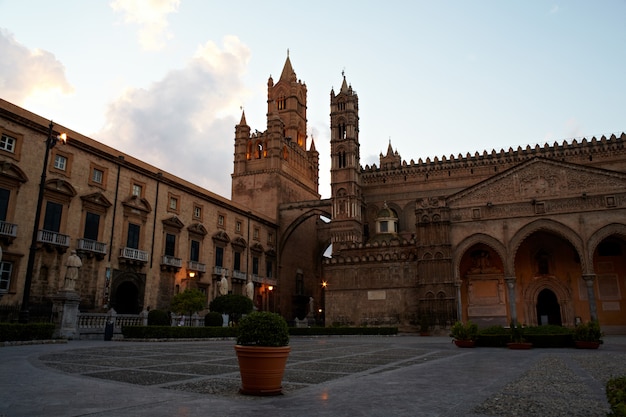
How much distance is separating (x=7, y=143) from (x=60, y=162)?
295 cm

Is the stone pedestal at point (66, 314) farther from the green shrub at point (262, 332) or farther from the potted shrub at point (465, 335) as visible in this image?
the potted shrub at point (465, 335)

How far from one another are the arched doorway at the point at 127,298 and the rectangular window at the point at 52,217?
19.2 feet

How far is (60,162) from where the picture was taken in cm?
2662

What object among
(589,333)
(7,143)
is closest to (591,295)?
(589,333)

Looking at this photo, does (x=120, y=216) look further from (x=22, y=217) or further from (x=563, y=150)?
(x=563, y=150)

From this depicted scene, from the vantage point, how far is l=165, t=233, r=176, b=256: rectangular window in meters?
34.1

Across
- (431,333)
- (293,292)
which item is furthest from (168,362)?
(293,292)

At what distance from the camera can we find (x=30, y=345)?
53.5 feet

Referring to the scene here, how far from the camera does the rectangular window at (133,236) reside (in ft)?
101

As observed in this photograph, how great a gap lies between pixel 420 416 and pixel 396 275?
104 ft

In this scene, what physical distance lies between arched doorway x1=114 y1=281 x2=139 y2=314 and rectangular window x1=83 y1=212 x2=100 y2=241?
3.83m

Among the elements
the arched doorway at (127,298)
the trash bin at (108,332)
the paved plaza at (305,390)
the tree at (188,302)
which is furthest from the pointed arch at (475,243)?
the trash bin at (108,332)

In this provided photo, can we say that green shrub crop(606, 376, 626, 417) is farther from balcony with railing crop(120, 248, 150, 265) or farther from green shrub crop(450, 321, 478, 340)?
balcony with railing crop(120, 248, 150, 265)

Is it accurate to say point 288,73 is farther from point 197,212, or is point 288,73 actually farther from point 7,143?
point 7,143
